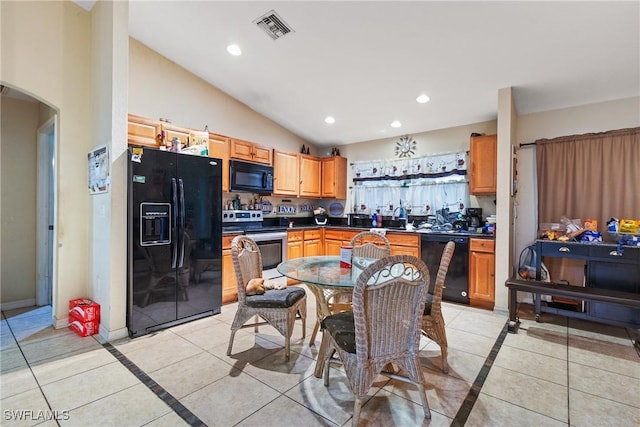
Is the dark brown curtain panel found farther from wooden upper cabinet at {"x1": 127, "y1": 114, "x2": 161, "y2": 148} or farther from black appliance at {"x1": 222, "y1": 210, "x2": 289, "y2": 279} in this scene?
→ wooden upper cabinet at {"x1": 127, "y1": 114, "x2": 161, "y2": 148}

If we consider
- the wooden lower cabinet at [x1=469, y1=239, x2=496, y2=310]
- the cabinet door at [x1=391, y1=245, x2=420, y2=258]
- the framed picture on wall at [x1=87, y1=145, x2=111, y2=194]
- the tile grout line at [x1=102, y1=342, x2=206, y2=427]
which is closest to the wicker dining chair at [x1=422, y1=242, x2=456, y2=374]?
the tile grout line at [x1=102, y1=342, x2=206, y2=427]

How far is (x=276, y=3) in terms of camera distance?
8.68 feet

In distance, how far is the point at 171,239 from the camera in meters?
2.95

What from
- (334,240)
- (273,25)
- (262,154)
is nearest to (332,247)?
(334,240)

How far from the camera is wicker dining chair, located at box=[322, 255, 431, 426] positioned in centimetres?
154

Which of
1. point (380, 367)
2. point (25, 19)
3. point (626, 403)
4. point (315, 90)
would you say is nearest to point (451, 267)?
point (626, 403)

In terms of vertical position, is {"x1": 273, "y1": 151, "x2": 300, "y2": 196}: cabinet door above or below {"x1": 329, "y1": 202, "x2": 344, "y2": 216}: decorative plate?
above

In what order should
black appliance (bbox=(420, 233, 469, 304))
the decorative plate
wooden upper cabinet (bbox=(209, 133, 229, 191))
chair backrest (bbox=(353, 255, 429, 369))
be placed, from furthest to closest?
the decorative plate, wooden upper cabinet (bbox=(209, 133, 229, 191)), black appliance (bbox=(420, 233, 469, 304)), chair backrest (bbox=(353, 255, 429, 369))

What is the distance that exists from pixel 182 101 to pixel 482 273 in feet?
14.7

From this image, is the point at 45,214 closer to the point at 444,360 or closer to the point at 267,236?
the point at 267,236

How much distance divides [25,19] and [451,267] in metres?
5.18

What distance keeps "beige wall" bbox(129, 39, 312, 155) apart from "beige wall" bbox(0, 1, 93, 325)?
558 millimetres

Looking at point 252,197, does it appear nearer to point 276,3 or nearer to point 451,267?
point 276,3

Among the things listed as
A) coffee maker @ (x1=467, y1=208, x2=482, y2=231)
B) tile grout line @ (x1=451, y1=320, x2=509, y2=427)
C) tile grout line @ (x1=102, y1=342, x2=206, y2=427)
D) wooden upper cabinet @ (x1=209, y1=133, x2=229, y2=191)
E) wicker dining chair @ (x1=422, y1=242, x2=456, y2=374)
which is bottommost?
tile grout line @ (x1=451, y1=320, x2=509, y2=427)
